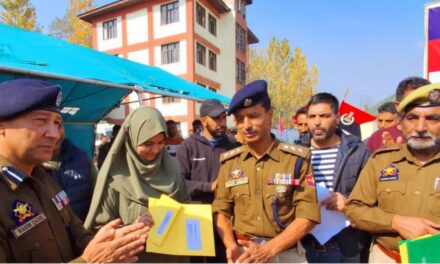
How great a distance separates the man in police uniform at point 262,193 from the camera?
1773 mm

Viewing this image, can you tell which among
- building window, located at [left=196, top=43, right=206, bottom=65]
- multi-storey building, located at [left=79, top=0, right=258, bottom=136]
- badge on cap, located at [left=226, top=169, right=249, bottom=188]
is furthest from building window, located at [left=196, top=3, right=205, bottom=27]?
badge on cap, located at [left=226, top=169, right=249, bottom=188]

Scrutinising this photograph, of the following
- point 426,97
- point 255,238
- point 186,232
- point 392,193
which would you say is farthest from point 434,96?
point 186,232

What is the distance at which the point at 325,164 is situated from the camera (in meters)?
2.35

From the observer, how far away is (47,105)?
1.34 metres

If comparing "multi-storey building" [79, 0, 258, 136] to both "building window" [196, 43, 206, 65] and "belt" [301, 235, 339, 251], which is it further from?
"belt" [301, 235, 339, 251]

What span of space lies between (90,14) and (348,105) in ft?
74.8

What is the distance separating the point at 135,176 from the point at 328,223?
137 cm

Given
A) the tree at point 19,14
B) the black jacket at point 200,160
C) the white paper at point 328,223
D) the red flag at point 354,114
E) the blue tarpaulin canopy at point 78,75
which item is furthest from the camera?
the tree at point 19,14

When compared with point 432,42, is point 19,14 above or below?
above

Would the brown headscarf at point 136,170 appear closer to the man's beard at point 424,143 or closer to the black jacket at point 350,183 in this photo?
the black jacket at point 350,183

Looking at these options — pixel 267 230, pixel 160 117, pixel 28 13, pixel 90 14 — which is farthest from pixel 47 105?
pixel 90 14

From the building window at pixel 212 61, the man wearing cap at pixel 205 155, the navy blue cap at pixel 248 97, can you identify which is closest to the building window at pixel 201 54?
the building window at pixel 212 61

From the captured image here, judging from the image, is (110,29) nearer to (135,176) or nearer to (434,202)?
(135,176)

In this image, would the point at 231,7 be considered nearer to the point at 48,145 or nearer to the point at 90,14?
the point at 90,14
